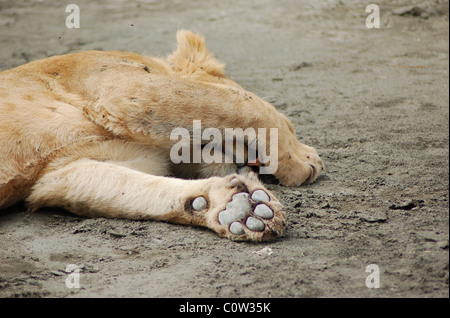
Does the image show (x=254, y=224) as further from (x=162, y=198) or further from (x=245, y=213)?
(x=162, y=198)

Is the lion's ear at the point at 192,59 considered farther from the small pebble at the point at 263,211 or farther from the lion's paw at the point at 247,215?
the small pebble at the point at 263,211

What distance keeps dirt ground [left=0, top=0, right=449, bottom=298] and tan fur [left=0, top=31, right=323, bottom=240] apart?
0.45 feet

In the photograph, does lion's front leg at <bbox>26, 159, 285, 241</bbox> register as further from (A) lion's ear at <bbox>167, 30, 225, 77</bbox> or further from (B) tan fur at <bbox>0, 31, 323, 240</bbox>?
(A) lion's ear at <bbox>167, 30, 225, 77</bbox>

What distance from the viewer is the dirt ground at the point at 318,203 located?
2289 millimetres

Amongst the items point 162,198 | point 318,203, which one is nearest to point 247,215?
point 162,198

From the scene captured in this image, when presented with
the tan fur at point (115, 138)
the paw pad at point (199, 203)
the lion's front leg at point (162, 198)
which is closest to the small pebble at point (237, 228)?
the lion's front leg at point (162, 198)

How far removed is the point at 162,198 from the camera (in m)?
2.99

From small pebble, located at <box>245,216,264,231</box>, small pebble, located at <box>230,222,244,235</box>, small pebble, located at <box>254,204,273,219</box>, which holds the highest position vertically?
small pebble, located at <box>254,204,273,219</box>

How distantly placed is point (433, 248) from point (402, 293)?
380 mm

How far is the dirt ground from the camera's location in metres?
2.29

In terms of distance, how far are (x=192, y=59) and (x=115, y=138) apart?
3.06 feet

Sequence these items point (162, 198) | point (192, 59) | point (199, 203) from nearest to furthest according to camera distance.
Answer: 1. point (199, 203)
2. point (162, 198)
3. point (192, 59)

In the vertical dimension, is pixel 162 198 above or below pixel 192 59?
below

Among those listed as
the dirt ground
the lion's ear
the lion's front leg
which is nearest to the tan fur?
the lion's front leg
